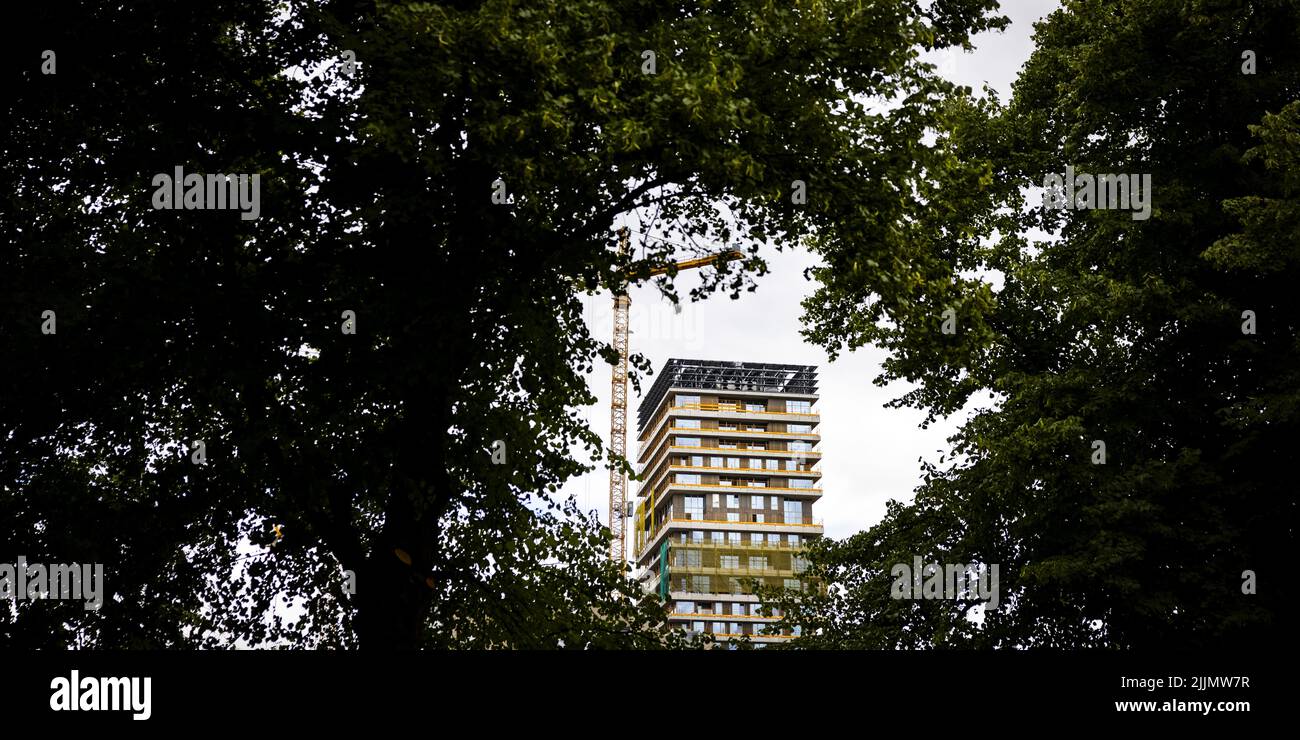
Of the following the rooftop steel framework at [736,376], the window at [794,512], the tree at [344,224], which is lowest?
the window at [794,512]

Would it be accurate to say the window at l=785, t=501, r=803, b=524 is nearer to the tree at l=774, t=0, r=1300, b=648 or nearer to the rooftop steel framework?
the rooftop steel framework

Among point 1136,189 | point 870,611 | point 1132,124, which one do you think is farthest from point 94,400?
point 1132,124

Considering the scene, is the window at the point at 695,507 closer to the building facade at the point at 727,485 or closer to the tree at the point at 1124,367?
the building facade at the point at 727,485

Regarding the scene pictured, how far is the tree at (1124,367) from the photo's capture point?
65.8 ft

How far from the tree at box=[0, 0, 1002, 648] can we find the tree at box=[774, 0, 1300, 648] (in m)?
5.44

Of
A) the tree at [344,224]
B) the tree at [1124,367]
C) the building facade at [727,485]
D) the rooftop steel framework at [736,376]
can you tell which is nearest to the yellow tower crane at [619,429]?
the building facade at [727,485]

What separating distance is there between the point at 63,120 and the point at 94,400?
11.8 feet

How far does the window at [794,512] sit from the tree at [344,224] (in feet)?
405

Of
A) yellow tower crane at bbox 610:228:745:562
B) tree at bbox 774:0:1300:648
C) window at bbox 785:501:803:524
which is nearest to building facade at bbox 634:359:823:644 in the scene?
window at bbox 785:501:803:524

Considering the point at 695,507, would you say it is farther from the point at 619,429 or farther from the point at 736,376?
the point at 619,429

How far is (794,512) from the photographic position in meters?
138

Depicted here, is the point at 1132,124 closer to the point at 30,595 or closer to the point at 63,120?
the point at 63,120

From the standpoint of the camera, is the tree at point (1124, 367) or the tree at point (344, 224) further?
the tree at point (1124, 367)

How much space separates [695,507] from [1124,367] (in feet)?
385
